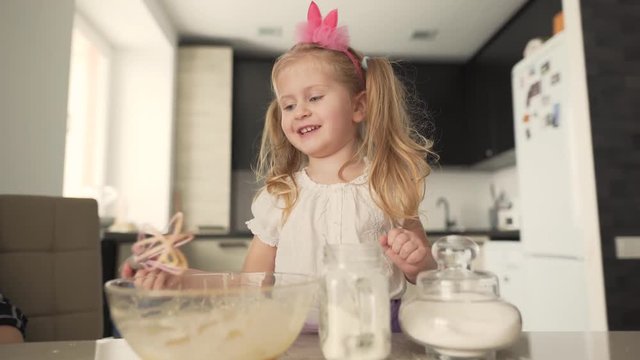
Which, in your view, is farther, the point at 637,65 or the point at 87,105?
the point at 87,105

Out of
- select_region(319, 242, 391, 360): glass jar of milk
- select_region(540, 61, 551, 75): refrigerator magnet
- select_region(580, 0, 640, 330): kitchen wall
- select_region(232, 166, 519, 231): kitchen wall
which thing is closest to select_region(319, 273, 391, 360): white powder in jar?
select_region(319, 242, 391, 360): glass jar of milk

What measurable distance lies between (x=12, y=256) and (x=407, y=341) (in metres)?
1.14

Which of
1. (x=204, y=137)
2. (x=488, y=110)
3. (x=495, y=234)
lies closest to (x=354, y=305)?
(x=495, y=234)

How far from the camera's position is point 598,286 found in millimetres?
1760

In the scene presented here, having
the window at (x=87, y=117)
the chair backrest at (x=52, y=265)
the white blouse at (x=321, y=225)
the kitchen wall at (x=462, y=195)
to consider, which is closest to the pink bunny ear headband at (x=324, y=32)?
the white blouse at (x=321, y=225)

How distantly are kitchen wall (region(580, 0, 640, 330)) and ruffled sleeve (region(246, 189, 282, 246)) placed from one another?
1.48m

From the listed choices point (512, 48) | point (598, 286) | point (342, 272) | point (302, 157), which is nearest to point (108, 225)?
point (302, 157)

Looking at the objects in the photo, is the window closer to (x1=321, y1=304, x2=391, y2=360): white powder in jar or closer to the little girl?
the little girl

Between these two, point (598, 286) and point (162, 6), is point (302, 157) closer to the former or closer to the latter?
point (598, 286)

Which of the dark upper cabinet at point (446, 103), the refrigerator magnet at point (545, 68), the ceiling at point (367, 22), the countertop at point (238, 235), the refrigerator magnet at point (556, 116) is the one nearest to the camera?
the refrigerator magnet at point (556, 116)

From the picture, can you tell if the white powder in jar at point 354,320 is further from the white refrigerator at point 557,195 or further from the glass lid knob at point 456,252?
the white refrigerator at point 557,195

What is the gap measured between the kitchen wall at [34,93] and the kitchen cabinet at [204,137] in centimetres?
164

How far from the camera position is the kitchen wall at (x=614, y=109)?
5.85 ft

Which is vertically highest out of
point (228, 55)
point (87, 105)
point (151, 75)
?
point (228, 55)
